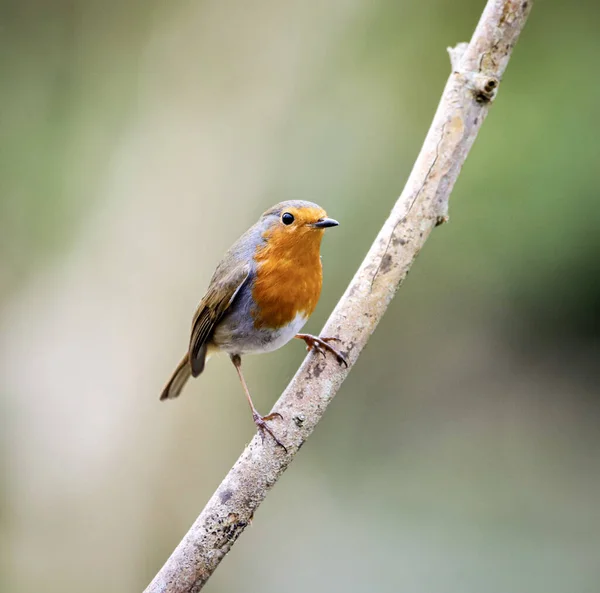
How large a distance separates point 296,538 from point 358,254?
81.4 inches

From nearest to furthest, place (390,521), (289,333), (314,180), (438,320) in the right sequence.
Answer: (289,333) < (390,521) < (314,180) < (438,320)

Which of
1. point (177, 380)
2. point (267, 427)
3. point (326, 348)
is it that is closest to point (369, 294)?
point (326, 348)

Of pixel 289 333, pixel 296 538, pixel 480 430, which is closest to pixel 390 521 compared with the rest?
pixel 296 538

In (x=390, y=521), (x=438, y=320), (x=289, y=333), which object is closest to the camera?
(x=289, y=333)

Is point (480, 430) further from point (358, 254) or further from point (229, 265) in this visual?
point (229, 265)

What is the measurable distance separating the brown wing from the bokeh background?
200cm

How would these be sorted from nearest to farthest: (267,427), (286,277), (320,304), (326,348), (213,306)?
(267,427) < (326,348) < (286,277) < (213,306) < (320,304)

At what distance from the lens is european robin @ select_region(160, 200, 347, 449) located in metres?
2.71

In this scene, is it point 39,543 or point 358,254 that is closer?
point 39,543

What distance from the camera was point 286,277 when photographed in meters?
2.75

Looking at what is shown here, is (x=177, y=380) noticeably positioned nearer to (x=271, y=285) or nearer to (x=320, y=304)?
(x=271, y=285)

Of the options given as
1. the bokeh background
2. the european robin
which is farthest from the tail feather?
the bokeh background

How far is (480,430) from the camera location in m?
5.55

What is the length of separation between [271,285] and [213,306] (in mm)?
316
